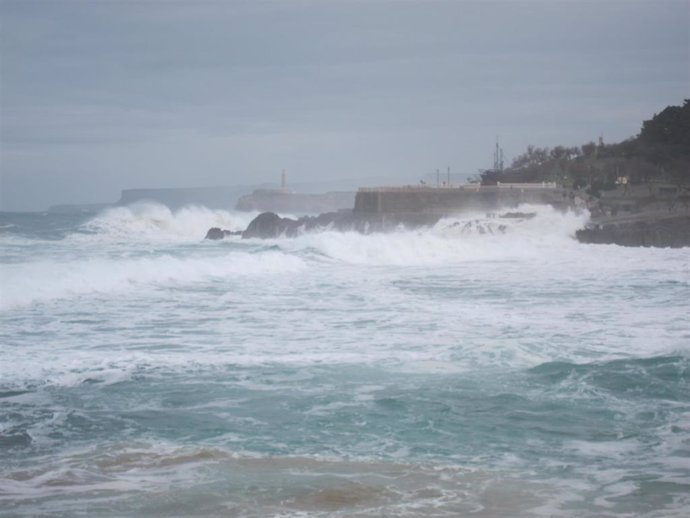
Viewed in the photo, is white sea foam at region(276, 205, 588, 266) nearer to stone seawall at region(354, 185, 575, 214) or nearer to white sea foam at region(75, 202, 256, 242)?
stone seawall at region(354, 185, 575, 214)

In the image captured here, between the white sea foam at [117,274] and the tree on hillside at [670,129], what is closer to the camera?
the white sea foam at [117,274]

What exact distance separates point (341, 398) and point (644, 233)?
26785 mm

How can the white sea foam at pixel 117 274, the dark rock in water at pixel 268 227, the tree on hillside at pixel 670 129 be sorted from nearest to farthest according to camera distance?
1. the white sea foam at pixel 117 274
2. the dark rock in water at pixel 268 227
3. the tree on hillside at pixel 670 129

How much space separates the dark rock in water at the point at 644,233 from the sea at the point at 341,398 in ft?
46.8

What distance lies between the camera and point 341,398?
873 centimetres

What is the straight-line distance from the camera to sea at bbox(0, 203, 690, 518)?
6.06 metres

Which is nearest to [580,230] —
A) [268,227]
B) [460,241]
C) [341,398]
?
[460,241]

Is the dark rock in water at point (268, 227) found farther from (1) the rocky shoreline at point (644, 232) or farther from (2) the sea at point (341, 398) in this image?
(2) the sea at point (341, 398)

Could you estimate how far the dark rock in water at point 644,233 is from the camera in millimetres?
32844

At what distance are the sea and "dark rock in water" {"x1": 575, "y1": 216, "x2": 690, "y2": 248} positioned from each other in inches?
561

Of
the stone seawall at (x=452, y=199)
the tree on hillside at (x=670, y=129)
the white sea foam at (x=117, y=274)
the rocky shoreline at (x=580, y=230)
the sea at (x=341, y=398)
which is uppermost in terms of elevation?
the tree on hillside at (x=670, y=129)

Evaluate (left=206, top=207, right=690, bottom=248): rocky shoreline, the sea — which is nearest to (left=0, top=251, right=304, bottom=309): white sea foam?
the sea

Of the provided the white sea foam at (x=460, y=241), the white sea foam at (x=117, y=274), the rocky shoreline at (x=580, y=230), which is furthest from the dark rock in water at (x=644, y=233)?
the white sea foam at (x=117, y=274)

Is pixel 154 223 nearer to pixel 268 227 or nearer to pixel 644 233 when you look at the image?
pixel 268 227
